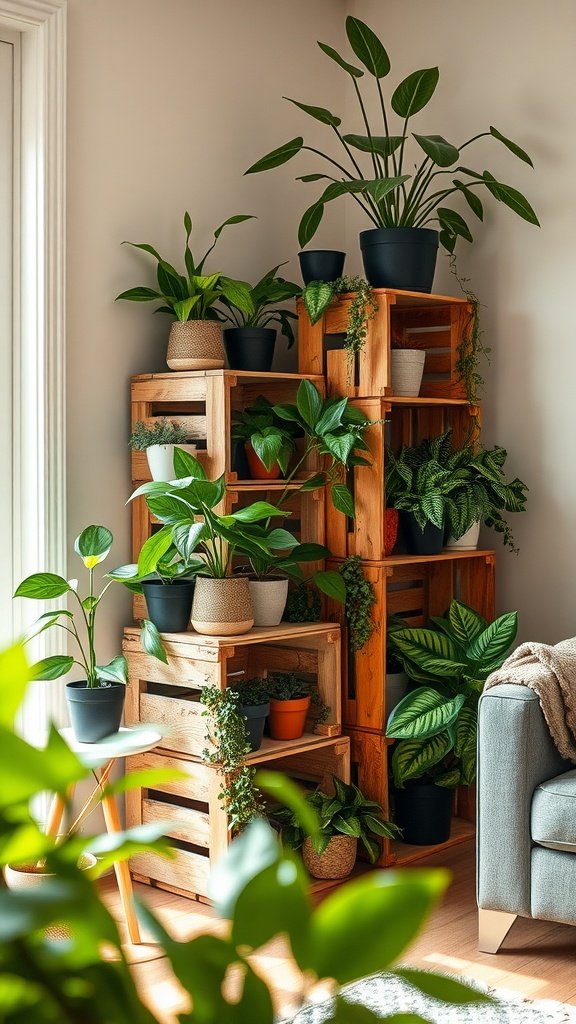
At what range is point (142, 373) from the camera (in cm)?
327

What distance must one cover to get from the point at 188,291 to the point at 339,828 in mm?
1587

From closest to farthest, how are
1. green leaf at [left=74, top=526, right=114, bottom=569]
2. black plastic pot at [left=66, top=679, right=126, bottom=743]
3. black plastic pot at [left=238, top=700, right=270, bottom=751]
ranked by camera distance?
black plastic pot at [left=66, top=679, right=126, bottom=743] < green leaf at [left=74, top=526, right=114, bottom=569] < black plastic pot at [left=238, top=700, right=270, bottom=751]

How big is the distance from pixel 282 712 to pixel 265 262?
1533 mm

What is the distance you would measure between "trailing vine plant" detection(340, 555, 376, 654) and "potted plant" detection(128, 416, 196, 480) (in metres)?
0.60

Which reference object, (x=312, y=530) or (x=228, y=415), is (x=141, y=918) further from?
(x=312, y=530)

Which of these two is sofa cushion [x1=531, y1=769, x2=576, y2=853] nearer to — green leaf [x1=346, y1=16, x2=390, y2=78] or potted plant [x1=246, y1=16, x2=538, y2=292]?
potted plant [x1=246, y1=16, x2=538, y2=292]

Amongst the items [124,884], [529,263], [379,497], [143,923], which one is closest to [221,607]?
[379,497]

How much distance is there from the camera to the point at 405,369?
3.34m

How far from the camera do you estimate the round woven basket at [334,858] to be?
3.06 meters

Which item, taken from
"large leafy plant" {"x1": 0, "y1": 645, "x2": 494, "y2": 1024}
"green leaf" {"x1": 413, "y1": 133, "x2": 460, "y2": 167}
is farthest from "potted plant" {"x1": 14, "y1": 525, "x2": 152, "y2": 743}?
"large leafy plant" {"x1": 0, "y1": 645, "x2": 494, "y2": 1024}

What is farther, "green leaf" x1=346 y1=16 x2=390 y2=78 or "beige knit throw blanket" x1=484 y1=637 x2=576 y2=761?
"green leaf" x1=346 y1=16 x2=390 y2=78

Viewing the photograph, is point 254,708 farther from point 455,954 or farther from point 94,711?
point 455,954

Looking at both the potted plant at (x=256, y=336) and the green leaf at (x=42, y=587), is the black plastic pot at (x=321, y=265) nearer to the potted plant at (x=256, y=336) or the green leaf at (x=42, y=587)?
the potted plant at (x=256, y=336)

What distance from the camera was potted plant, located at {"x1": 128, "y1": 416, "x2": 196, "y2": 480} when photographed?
299cm
